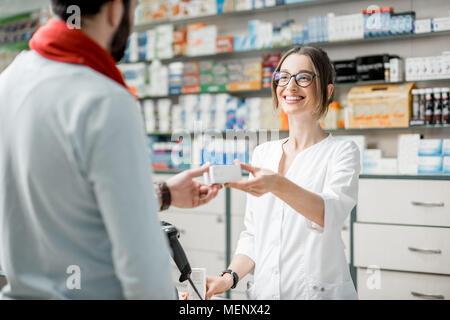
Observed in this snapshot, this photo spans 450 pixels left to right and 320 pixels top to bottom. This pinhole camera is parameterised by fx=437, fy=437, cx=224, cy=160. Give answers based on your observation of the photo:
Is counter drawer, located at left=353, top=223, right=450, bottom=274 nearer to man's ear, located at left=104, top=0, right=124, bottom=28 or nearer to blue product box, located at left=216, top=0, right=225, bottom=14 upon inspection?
blue product box, located at left=216, top=0, right=225, bottom=14

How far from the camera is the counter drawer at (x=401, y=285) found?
309 cm

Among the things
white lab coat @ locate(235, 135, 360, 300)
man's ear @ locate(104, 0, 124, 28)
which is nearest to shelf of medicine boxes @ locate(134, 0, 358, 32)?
white lab coat @ locate(235, 135, 360, 300)

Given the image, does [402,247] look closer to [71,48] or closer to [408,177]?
[408,177]

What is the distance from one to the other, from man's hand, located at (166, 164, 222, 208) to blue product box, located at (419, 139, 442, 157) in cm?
246

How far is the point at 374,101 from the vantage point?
3441 mm

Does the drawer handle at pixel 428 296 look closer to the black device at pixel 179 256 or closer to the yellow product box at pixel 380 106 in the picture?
the yellow product box at pixel 380 106

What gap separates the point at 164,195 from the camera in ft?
3.92

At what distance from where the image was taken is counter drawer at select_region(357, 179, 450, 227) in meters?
3.09

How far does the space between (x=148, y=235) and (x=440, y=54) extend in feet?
11.4

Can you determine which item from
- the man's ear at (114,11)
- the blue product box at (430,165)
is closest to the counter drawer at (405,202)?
the blue product box at (430,165)

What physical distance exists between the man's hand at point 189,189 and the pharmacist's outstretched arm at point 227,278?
0.31 metres

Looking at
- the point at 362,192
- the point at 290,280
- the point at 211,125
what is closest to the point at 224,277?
the point at 290,280

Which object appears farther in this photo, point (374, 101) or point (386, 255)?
point (374, 101)
